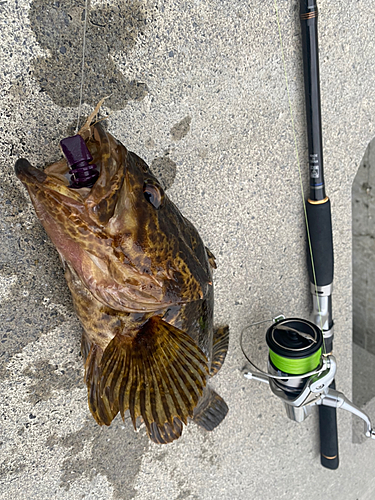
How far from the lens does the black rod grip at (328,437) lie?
126cm

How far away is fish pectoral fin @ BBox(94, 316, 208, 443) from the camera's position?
0.58m

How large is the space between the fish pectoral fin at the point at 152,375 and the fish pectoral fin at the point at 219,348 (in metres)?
0.29

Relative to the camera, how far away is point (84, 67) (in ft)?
2.10

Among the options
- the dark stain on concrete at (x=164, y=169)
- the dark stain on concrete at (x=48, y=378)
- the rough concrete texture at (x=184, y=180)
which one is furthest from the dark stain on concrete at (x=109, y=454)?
the dark stain on concrete at (x=164, y=169)

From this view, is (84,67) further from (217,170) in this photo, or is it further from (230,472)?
(230,472)

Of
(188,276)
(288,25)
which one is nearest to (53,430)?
(188,276)

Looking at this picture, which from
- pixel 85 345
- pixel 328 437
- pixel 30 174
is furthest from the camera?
pixel 328 437

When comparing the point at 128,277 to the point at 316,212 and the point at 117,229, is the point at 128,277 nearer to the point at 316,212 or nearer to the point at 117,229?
the point at 117,229

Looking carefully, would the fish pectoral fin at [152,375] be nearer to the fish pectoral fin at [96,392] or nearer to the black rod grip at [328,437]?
the fish pectoral fin at [96,392]

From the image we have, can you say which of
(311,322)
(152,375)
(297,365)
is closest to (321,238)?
(311,322)

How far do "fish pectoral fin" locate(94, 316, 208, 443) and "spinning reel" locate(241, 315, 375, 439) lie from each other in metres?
0.36

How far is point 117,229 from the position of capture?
49cm

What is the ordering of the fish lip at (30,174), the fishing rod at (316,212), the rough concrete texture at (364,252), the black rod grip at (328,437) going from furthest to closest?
the rough concrete texture at (364,252) → the black rod grip at (328,437) → the fishing rod at (316,212) → the fish lip at (30,174)

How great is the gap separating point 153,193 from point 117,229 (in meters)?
0.07
